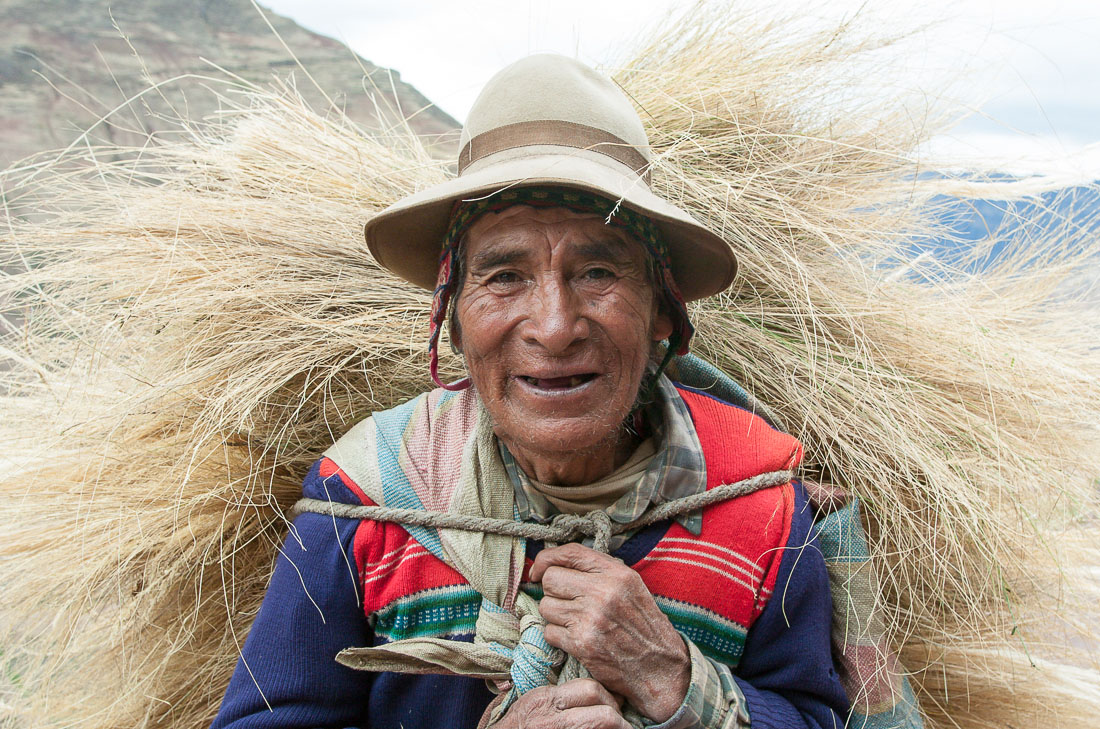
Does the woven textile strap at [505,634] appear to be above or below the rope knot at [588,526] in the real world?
below

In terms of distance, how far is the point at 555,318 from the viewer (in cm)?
135

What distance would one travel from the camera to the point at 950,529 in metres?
1.70

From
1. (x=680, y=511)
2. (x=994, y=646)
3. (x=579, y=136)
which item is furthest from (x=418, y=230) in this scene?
(x=994, y=646)

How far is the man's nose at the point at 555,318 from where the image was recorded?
1.34 m

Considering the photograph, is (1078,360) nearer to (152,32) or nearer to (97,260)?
(97,260)

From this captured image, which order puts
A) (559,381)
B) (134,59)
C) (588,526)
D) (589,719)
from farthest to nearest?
(134,59) < (588,526) < (559,381) < (589,719)

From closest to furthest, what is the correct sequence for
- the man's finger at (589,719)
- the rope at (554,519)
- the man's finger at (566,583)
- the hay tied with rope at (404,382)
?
the man's finger at (589,719), the man's finger at (566,583), the rope at (554,519), the hay tied with rope at (404,382)

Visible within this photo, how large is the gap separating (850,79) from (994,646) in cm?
159

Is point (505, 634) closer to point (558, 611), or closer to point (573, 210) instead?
point (558, 611)

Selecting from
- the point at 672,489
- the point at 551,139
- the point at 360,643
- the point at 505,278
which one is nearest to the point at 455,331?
the point at 505,278

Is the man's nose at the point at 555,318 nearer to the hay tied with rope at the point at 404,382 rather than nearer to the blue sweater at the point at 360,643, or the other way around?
the blue sweater at the point at 360,643

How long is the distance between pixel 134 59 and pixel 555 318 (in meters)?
4.70

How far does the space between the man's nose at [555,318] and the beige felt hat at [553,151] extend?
7.5 inches

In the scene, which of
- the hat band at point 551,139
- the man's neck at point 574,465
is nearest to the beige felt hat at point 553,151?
the hat band at point 551,139
